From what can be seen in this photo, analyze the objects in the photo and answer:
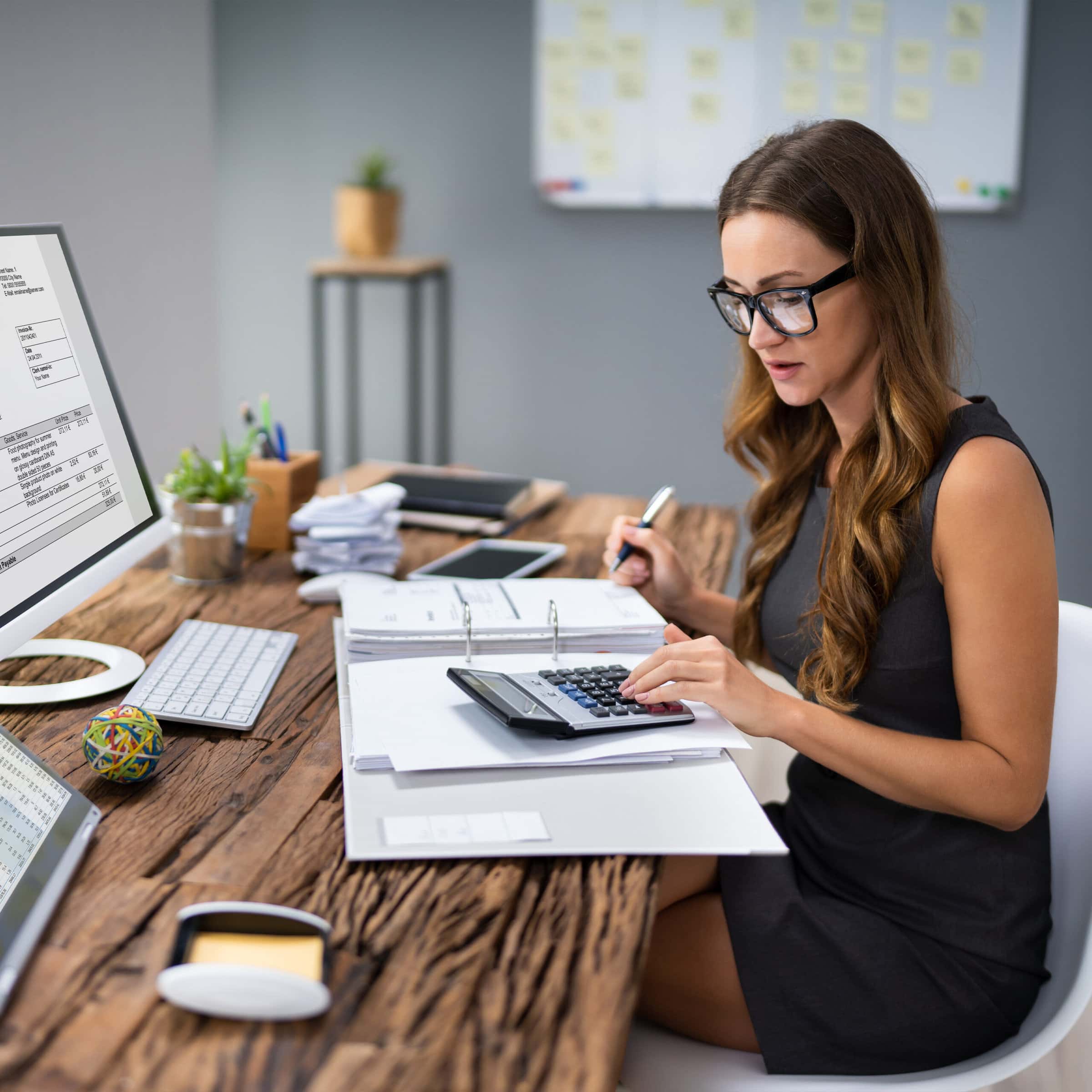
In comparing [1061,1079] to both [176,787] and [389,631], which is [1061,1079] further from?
[176,787]

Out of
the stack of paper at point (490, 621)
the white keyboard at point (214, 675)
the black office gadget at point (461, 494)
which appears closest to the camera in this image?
the white keyboard at point (214, 675)

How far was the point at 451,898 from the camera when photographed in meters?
0.74

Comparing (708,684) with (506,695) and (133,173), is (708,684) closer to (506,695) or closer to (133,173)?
(506,695)

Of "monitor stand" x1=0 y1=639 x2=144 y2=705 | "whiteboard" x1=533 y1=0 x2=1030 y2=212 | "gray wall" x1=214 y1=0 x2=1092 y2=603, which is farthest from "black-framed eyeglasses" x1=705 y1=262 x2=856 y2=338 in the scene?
"gray wall" x1=214 y1=0 x2=1092 y2=603

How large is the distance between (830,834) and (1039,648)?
31cm

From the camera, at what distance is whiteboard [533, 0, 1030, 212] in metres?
3.27

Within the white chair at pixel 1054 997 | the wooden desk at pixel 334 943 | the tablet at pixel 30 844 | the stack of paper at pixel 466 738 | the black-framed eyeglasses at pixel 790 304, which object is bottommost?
the white chair at pixel 1054 997

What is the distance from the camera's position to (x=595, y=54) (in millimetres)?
3436

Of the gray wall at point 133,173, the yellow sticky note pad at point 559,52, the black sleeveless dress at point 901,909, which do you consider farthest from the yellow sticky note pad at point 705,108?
the black sleeveless dress at point 901,909

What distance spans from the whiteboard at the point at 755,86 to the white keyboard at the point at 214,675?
2.43 meters

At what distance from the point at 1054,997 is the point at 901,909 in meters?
0.15

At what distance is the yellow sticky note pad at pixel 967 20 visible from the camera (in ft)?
10.6

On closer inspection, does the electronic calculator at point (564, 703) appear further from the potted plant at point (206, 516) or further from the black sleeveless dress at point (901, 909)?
the potted plant at point (206, 516)

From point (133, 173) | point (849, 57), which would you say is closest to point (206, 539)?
point (133, 173)
